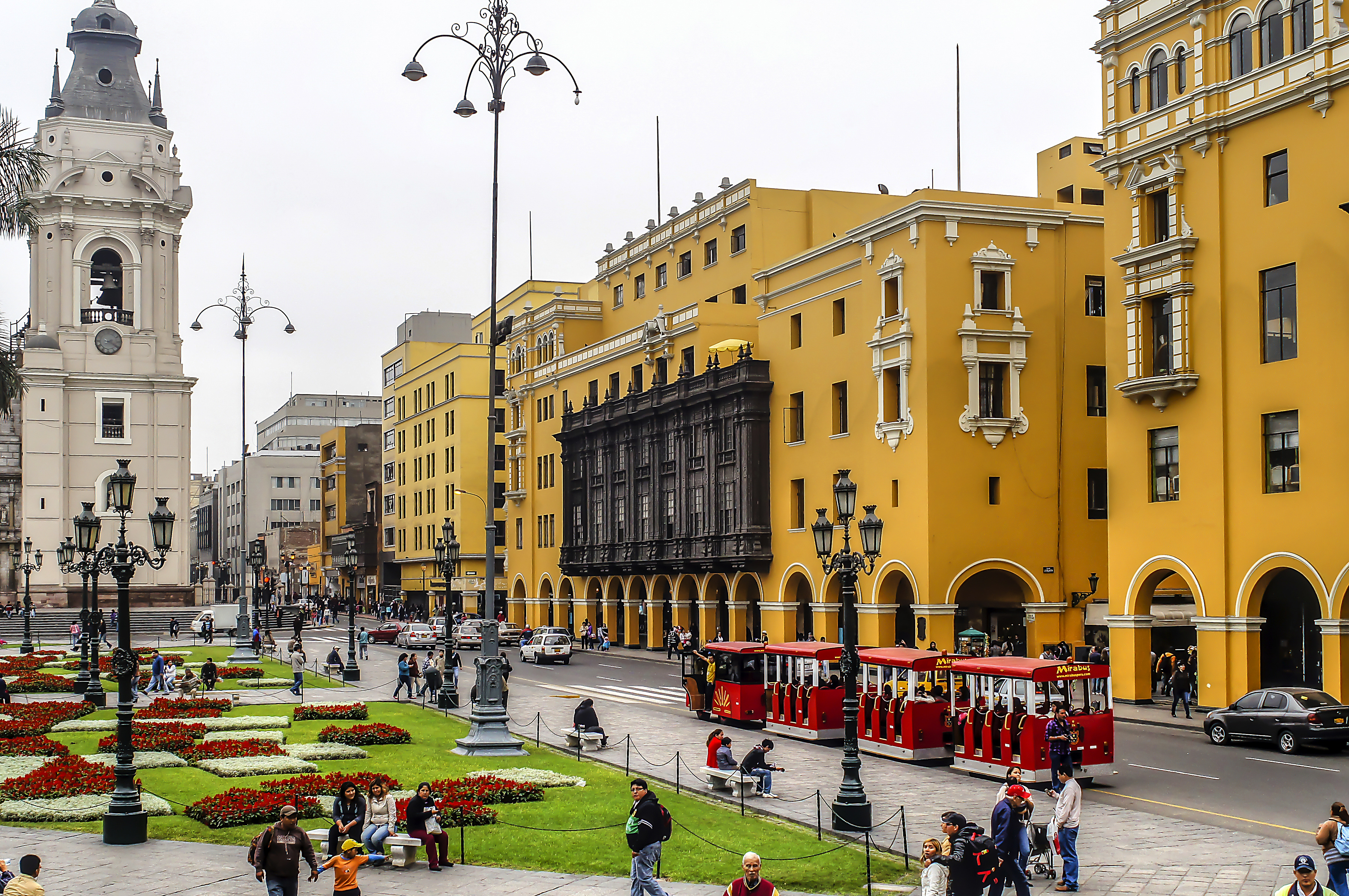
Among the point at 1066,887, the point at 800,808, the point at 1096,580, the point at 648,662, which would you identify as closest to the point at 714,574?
the point at 648,662

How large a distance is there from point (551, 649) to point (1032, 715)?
36791 millimetres

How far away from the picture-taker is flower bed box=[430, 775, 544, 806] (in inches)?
891

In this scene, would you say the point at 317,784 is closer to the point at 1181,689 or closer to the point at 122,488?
the point at 122,488

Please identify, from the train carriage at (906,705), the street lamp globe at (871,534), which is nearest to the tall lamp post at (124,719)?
the street lamp globe at (871,534)

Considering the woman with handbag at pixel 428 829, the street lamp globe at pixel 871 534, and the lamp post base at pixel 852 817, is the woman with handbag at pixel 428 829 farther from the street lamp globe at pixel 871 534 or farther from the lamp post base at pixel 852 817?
the street lamp globe at pixel 871 534

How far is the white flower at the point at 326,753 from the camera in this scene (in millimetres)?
28562

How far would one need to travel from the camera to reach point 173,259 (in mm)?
81625

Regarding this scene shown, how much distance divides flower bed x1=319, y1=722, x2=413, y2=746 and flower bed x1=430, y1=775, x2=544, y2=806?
720 centimetres

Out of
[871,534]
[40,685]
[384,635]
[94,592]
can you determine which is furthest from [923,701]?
[384,635]

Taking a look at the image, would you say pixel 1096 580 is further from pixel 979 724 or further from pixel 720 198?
pixel 720 198

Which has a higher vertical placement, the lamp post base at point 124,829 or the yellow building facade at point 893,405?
the yellow building facade at point 893,405

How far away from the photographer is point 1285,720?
30734 millimetres

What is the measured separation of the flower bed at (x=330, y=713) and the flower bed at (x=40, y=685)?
11.0 metres

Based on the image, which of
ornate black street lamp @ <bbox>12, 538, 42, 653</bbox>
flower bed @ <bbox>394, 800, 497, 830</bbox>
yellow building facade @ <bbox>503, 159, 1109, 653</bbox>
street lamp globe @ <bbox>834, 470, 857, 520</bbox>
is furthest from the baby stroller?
ornate black street lamp @ <bbox>12, 538, 42, 653</bbox>
